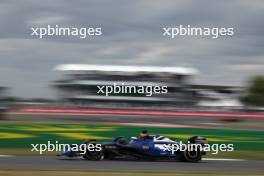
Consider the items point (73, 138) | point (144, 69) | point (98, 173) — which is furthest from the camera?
point (144, 69)

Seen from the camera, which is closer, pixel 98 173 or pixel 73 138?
pixel 98 173

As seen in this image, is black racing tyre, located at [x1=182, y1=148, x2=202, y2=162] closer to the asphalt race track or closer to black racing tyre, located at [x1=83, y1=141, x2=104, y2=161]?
the asphalt race track

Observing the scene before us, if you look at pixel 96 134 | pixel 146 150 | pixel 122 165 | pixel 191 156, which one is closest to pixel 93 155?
pixel 122 165

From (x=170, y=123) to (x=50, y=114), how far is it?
513cm

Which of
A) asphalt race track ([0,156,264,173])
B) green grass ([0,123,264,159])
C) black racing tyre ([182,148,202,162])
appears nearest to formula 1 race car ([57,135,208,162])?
black racing tyre ([182,148,202,162])

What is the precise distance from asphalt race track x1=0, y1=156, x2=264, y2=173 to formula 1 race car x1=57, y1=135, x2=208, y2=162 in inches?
9.0

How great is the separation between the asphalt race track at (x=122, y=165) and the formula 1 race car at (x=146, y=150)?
229mm

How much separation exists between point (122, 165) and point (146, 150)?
1.69 m

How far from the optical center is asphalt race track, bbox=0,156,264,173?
12.6 meters

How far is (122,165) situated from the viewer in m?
13.4

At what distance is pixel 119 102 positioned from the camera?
23.5 meters

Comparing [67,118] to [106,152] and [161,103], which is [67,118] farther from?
[106,152]

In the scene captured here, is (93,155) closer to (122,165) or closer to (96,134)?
(122,165)

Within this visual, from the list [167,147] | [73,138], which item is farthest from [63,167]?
[73,138]
